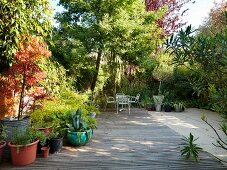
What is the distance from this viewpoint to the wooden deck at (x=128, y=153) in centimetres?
408

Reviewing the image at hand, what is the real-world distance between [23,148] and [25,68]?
5.05 ft

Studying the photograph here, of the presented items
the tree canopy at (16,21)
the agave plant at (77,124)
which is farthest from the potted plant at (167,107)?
the tree canopy at (16,21)

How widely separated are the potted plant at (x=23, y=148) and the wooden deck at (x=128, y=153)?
0.37 feet

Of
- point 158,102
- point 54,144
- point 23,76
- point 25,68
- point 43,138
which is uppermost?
point 25,68

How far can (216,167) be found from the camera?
4.04 meters

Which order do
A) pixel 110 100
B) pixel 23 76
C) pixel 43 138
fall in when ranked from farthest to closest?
pixel 110 100
pixel 23 76
pixel 43 138

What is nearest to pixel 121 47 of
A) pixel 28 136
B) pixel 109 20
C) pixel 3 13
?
pixel 109 20

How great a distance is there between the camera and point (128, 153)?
4.71 m

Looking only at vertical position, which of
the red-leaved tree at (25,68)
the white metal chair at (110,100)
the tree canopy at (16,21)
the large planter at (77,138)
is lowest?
the large planter at (77,138)

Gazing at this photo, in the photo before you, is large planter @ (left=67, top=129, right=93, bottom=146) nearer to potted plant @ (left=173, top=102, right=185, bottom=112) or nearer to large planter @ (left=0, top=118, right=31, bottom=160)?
large planter @ (left=0, top=118, right=31, bottom=160)

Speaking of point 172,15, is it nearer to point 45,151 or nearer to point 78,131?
point 78,131

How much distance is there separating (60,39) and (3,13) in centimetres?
370

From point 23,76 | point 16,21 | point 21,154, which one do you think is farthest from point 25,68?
point 21,154

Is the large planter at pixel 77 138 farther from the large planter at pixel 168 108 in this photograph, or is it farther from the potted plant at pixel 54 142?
the large planter at pixel 168 108
